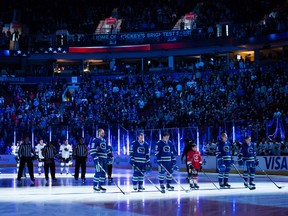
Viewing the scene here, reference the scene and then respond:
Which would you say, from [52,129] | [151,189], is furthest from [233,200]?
[52,129]

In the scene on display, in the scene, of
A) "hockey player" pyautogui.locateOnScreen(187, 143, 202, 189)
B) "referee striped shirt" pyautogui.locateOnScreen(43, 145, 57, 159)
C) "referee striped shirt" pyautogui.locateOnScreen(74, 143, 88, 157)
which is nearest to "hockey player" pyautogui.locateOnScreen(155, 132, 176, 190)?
"hockey player" pyautogui.locateOnScreen(187, 143, 202, 189)

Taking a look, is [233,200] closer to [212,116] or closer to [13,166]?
[212,116]

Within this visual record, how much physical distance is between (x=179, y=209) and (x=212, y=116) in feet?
81.8

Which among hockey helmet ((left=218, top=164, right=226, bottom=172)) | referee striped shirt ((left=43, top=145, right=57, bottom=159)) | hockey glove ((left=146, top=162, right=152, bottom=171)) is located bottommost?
hockey helmet ((left=218, top=164, right=226, bottom=172))

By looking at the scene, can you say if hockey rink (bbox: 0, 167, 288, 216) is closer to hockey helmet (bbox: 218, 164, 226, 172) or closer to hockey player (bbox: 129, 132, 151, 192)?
hockey player (bbox: 129, 132, 151, 192)

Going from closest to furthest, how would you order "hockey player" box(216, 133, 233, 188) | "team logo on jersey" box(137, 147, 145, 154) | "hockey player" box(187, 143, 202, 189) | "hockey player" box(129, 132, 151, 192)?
"hockey player" box(129, 132, 151, 192)
"team logo on jersey" box(137, 147, 145, 154)
"hockey player" box(187, 143, 202, 189)
"hockey player" box(216, 133, 233, 188)

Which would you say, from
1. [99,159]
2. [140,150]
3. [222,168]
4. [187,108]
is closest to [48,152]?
[99,159]

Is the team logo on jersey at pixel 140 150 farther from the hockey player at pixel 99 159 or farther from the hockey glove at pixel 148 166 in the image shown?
the hockey player at pixel 99 159

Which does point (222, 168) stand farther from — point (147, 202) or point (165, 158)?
point (147, 202)

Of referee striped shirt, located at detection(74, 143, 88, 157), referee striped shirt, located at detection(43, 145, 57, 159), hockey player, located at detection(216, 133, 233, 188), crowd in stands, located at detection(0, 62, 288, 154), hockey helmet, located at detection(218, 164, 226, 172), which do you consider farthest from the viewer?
crowd in stands, located at detection(0, 62, 288, 154)

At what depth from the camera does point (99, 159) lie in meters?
20.5

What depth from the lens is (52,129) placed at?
4062 centimetres

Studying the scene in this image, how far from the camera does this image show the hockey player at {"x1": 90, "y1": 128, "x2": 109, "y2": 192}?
66.7 feet

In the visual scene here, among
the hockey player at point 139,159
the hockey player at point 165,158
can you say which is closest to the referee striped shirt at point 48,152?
the hockey player at point 139,159
